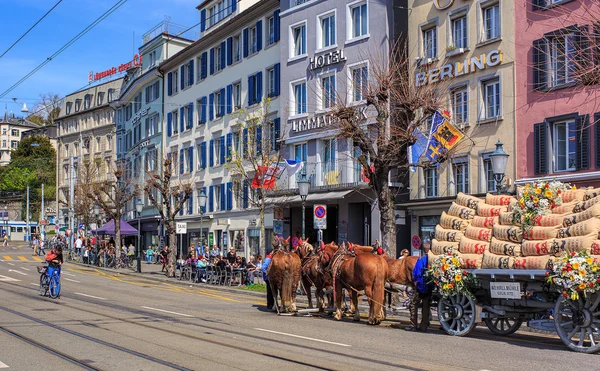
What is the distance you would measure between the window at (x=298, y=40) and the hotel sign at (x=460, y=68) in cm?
900

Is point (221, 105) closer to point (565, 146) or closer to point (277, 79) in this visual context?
point (277, 79)

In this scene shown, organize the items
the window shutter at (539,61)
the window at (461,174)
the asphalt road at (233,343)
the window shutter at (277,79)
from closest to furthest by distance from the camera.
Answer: the asphalt road at (233,343) → the window shutter at (539,61) → the window at (461,174) → the window shutter at (277,79)

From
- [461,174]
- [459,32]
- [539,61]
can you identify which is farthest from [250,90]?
[539,61]

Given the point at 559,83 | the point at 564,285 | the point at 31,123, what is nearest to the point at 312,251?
the point at 564,285

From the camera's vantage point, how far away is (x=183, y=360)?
1097 cm

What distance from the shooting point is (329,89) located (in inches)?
1395

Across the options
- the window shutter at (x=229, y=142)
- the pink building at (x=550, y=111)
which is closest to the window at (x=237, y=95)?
the window shutter at (x=229, y=142)

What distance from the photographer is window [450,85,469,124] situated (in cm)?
2942

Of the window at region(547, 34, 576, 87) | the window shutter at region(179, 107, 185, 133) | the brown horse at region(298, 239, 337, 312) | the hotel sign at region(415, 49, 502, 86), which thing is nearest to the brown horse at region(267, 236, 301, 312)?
the brown horse at region(298, 239, 337, 312)

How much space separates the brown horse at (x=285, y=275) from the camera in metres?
18.6

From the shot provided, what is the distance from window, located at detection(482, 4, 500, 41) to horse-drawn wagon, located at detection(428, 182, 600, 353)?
50.2 ft

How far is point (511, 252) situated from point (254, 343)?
477 cm

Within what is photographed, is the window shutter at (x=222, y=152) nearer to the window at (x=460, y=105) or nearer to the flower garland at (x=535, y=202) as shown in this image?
the window at (x=460, y=105)

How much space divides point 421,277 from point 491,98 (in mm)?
15333
